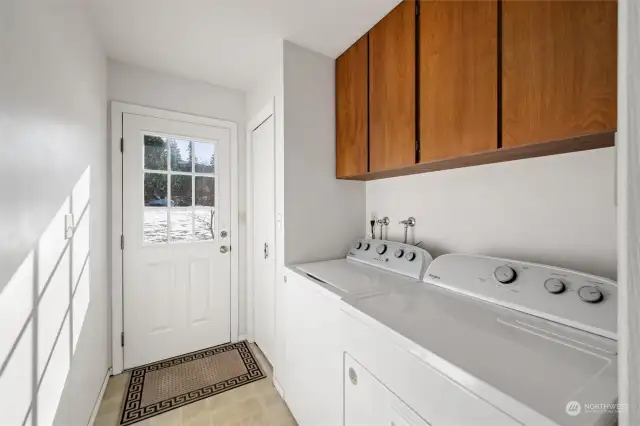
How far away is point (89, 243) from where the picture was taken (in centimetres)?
149

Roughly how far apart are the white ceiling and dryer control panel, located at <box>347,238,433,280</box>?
1318mm

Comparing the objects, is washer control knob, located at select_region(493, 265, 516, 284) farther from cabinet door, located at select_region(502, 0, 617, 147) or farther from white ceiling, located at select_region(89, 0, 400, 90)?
white ceiling, located at select_region(89, 0, 400, 90)

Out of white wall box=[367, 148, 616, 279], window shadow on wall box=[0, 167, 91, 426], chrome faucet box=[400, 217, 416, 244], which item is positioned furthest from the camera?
chrome faucet box=[400, 217, 416, 244]

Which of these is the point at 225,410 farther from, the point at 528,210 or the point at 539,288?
the point at 528,210

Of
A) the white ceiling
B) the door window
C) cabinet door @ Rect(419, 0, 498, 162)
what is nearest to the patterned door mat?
the door window

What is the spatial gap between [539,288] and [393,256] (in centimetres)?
70

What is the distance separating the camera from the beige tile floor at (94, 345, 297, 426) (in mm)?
1566

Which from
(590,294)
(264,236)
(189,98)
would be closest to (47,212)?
(264,236)

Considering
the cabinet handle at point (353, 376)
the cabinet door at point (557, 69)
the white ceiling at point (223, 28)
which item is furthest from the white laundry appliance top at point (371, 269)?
the white ceiling at point (223, 28)

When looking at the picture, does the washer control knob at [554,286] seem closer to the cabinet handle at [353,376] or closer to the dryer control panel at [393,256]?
the dryer control panel at [393,256]

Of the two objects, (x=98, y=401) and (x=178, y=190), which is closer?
(x=98, y=401)

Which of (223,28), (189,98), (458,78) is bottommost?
(458,78)

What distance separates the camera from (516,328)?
0.82 meters

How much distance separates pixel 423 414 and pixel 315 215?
4.20ft
